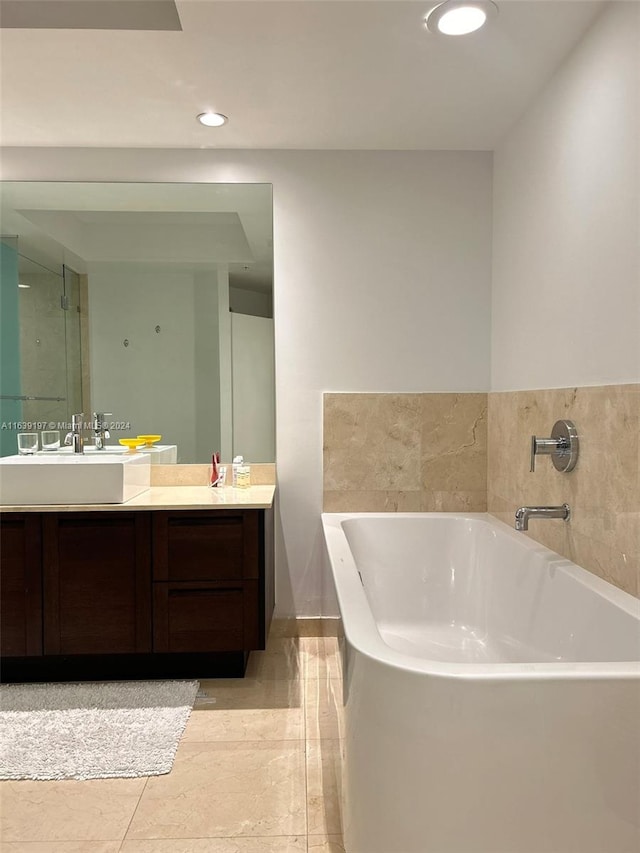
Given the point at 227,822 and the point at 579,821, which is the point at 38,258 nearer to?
the point at 227,822

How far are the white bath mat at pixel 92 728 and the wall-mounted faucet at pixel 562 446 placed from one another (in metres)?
1.61

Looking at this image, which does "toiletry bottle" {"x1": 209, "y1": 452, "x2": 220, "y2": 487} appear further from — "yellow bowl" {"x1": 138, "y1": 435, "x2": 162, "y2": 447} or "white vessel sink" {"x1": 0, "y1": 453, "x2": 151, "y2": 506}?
"white vessel sink" {"x1": 0, "y1": 453, "x2": 151, "y2": 506}

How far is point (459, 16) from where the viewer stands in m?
1.89

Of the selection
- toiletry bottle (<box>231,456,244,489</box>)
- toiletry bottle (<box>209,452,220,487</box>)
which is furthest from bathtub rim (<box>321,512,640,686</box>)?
toiletry bottle (<box>209,452,220,487</box>)

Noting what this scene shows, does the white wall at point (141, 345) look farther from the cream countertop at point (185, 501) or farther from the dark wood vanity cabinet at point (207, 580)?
the dark wood vanity cabinet at point (207, 580)

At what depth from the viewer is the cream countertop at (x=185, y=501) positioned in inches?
96.5

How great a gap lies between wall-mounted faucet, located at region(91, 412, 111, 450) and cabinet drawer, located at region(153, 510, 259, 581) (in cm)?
72

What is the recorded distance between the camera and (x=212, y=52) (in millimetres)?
2086

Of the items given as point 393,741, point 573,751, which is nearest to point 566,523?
point 573,751

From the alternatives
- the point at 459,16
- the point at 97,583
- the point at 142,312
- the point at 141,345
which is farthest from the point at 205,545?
the point at 459,16

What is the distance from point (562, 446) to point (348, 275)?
142cm

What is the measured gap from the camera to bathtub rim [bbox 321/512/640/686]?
3.89 feet

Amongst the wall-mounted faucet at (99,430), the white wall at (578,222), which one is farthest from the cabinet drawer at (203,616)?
the white wall at (578,222)

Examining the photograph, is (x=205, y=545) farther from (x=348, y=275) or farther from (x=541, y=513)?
(x=348, y=275)
